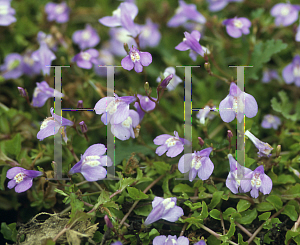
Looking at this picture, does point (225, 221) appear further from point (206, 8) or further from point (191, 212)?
point (206, 8)

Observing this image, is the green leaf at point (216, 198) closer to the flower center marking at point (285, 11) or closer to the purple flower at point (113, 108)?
the purple flower at point (113, 108)

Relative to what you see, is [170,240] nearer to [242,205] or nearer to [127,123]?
[242,205]

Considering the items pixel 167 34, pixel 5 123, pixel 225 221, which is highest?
pixel 167 34

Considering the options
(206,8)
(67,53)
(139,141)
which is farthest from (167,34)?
(139,141)

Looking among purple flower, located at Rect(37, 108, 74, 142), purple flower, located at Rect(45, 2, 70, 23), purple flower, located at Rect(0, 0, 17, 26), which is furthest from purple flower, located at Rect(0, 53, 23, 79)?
purple flower, located at Rect(37, 108, 74, 142)

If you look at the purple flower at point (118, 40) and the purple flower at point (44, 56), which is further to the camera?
the purple flower at point (118, 40)

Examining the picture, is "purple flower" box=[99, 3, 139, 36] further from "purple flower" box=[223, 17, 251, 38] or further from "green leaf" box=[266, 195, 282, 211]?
"green leaf" box=[266, 195, 282, 211]

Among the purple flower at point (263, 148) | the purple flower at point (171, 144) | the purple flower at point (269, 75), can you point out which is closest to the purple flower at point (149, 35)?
the purple flower at point (269, 75)

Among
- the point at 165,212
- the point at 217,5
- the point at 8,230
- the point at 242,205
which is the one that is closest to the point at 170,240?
the point at 165,212
